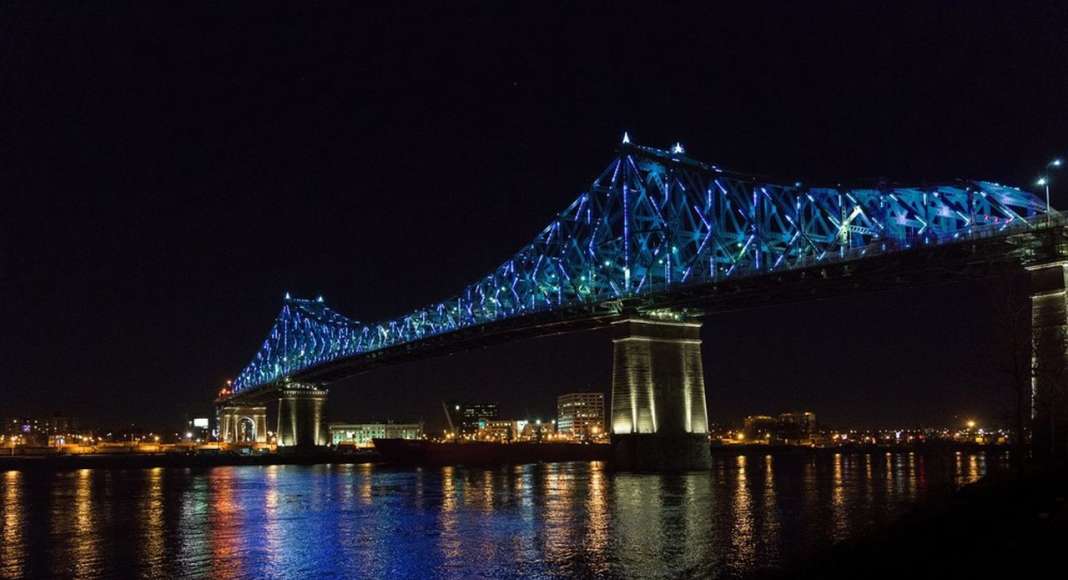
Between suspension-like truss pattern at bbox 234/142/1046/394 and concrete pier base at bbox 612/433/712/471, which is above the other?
suspension-like truss pattern at bbox 234/142/1046/394

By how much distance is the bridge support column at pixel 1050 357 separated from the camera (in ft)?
125

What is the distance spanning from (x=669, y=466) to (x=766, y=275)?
557 inches

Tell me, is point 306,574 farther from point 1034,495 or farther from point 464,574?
point 1034,495

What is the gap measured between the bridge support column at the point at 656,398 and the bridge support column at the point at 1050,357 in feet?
77.4

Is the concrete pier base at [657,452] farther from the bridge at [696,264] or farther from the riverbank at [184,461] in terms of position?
the riverbank at [184,461]

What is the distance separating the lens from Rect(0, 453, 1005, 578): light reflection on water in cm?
2266

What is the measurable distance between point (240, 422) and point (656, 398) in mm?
126075

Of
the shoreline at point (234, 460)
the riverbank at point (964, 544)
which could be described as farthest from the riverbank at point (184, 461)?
the riverbank at point (964, 544)

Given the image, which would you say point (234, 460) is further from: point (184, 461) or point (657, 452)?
point (657, 452)

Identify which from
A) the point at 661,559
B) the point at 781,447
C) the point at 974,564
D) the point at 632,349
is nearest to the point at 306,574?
the point at 661,559

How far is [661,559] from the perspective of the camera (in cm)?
2280

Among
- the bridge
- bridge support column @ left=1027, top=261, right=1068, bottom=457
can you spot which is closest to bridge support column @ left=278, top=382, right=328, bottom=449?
the bridge

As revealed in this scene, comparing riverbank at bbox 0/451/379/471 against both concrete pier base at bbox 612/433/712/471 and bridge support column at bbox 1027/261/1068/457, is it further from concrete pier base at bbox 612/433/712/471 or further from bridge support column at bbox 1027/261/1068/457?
bridge support column at bbox 1027/261/1068/457

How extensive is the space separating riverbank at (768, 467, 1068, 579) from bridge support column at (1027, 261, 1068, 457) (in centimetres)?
1615
